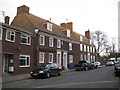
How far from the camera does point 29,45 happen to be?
30609 mm

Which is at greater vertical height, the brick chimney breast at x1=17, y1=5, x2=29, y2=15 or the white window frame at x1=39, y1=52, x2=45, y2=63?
the brick chimney breast at x1=17, y1=5, x2=29, y2=15

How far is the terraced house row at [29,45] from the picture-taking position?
26609mm

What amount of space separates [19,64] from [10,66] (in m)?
1.38

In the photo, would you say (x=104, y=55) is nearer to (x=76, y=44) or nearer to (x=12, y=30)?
(x=76, y=44)

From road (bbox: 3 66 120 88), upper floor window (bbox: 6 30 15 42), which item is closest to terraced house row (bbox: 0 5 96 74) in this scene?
upper floor window (bbox: 6 30 15 42)

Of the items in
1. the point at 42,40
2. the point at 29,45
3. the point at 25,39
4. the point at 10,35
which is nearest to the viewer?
the point at 10,35

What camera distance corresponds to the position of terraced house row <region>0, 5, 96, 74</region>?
1048 inches

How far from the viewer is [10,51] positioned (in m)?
26.5

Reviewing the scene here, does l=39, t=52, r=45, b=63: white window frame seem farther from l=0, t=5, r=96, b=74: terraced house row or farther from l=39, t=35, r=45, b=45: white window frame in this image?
l=39, t=35, r=45, b=45: white window frame

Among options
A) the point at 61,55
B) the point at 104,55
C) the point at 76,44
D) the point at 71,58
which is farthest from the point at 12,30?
the point at 104,55

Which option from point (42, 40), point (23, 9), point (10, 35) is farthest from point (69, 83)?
point (23, 9)

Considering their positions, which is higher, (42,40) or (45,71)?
(42,40)

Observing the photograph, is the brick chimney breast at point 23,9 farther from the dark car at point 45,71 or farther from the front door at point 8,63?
the dark car at point 45,71

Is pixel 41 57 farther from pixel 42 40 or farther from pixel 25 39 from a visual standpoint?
pixel 25 39
